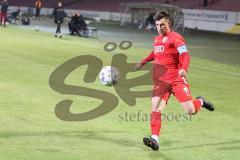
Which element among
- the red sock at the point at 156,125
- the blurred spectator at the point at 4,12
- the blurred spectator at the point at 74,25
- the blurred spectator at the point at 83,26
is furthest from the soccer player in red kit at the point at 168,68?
the blurred spectator at the point at 4,12

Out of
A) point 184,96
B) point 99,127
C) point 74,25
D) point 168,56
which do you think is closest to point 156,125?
point 184,96

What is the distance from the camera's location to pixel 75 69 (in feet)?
63.4

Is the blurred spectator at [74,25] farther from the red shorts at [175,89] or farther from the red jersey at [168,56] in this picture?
the red shorts at [175,89]

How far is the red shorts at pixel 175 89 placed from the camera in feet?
29.6

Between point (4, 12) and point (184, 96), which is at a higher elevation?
point (184, 96)

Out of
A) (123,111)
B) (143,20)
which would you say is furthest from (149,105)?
(143,20)

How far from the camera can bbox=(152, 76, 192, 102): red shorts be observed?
29.6 feet

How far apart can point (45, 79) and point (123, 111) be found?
4.80m

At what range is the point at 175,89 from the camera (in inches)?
359

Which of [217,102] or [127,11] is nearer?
[217,102]

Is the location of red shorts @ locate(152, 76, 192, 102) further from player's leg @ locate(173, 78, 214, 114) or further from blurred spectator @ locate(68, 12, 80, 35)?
blurred spectator @ locate(68, 12, 80, 35)

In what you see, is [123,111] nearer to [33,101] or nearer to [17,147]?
[33,101]
